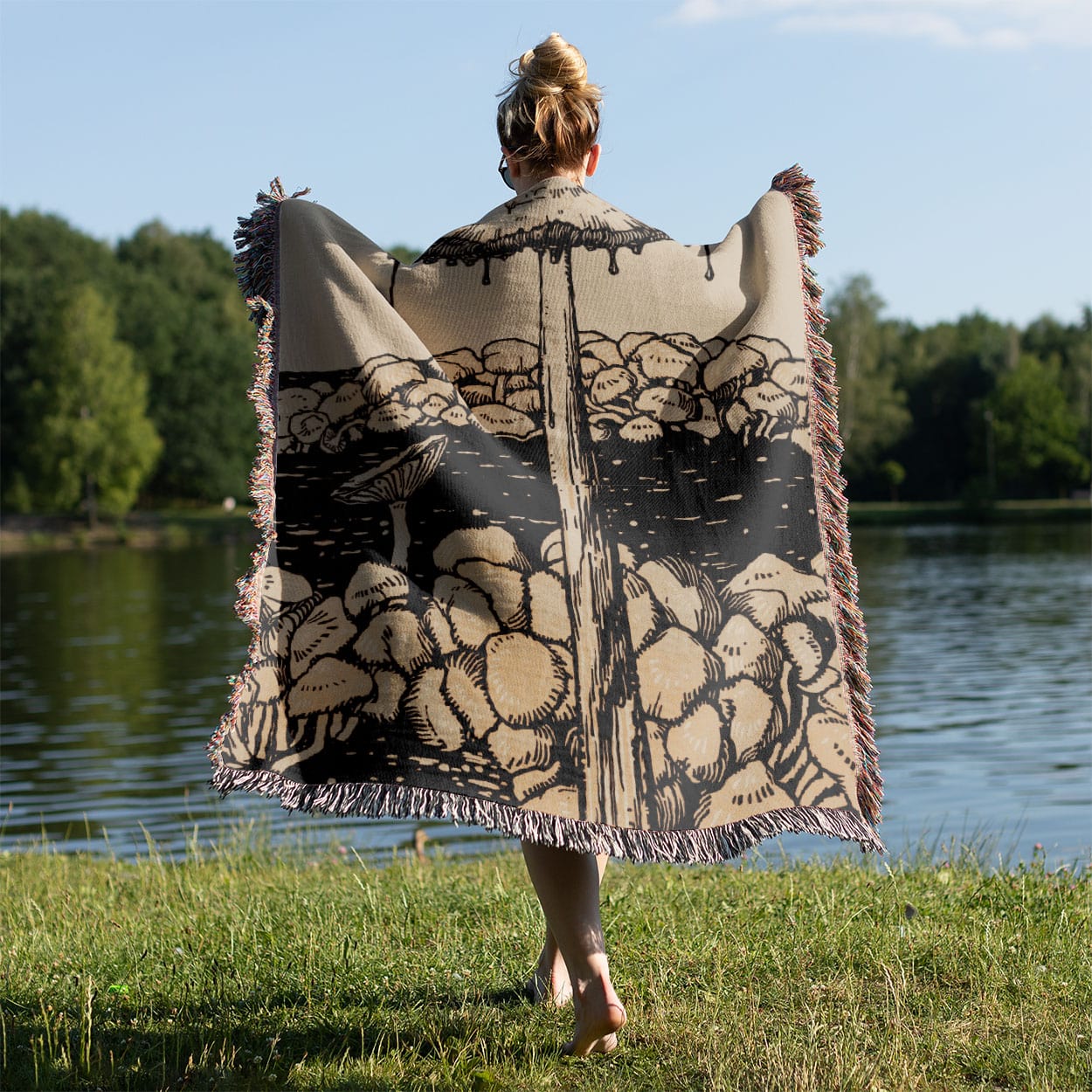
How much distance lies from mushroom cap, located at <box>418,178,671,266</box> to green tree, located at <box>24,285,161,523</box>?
157ft

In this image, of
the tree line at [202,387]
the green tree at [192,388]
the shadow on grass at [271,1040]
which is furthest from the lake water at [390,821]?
the green tree at [192,388]

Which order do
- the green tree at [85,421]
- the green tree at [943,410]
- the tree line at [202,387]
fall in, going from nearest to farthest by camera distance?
the green tree at [85,421] → the tree line at [202,387] → the green tree at [943,410]

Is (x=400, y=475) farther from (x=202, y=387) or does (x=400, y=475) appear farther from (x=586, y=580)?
(x=202, y=387)

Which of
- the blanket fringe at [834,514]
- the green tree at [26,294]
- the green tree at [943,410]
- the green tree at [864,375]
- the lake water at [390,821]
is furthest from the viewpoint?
the green tree at [943,410]

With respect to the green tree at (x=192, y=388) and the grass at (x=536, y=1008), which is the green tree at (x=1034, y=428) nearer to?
the green tree at (x=192, y=388)

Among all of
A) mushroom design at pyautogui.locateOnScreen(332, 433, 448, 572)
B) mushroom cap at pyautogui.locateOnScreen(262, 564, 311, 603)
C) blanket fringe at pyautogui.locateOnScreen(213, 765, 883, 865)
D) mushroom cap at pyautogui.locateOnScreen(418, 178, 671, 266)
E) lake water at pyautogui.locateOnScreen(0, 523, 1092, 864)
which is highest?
mushroom cap at pyautogui.locateOnScreen(418, 178, 671, 266)

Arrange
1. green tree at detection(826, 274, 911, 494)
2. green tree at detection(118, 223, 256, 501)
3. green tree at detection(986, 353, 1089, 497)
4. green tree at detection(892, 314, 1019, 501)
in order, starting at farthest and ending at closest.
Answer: green tree at detection(892, 314, 1019, 501)
green tree at detection(986, 353, 1089, 497)
green tree at detection(826, 274, 911, 494)
green tree at detection(118, 223, 256, 501)

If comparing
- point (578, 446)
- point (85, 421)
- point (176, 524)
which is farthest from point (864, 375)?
point (578, 446)

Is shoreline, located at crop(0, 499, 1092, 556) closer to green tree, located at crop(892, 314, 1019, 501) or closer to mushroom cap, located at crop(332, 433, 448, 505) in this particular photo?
green tree, located at crop(892, 314, 1019, 501)

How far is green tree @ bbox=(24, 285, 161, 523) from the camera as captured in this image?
159 feet

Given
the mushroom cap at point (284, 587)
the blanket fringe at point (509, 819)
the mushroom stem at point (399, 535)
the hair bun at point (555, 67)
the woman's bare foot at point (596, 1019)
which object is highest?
the hair bun at point (555, 67)

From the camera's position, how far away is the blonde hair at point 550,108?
9.80 feet

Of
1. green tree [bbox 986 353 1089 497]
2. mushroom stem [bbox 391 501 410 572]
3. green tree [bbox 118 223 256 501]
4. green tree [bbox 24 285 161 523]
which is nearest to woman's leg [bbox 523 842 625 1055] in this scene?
mushroom stem [bbox 391 501 410 572]

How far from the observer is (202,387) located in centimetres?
5553
